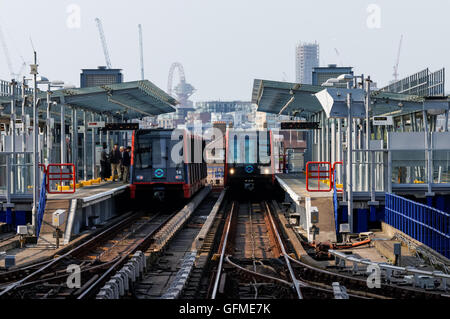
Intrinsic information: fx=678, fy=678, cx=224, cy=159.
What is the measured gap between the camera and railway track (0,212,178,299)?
10.3m

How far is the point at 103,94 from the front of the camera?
74.9ft

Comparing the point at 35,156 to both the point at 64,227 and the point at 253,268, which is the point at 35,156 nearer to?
the point at 64,227

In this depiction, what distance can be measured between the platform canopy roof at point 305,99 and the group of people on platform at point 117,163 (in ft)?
18.8

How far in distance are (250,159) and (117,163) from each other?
5.51 meters

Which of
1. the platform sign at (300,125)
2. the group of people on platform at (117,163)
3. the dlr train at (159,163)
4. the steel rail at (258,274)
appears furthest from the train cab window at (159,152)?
the steel rail at (258,274)

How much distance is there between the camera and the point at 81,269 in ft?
39.6

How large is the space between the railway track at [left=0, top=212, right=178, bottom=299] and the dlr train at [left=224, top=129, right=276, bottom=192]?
33.7 feet

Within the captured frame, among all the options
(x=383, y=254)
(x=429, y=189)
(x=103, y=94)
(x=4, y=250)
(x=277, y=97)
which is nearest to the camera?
(x=383, y=254)

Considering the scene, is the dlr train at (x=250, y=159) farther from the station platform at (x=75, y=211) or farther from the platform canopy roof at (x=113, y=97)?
the station platform at (x=75, y=211)

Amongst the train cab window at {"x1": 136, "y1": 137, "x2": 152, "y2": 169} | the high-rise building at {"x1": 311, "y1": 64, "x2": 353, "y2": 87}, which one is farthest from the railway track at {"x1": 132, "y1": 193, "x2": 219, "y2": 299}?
the high-rise building at {"x1": 311, "y1": 64, "x2": 353, "y2": 87}
